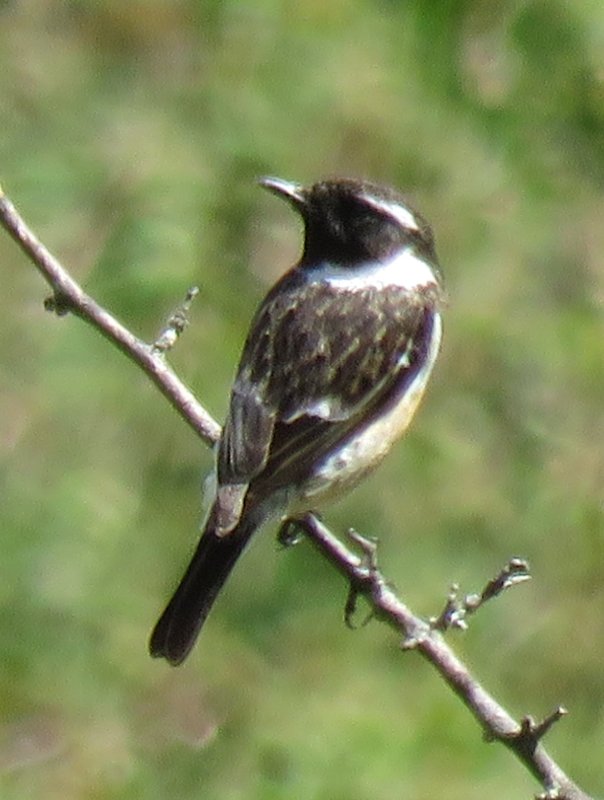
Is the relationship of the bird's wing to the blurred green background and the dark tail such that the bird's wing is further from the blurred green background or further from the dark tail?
the blurred green background

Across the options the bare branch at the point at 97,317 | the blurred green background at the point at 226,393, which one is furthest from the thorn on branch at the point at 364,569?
the blurred green background at the point at 226,393

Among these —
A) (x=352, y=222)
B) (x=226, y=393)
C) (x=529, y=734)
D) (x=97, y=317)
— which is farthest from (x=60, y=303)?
(x=226, y=393)

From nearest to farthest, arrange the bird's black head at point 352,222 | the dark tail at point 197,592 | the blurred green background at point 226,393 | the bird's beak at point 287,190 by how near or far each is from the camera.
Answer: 1. the dark tail at point 197,592
2. the bird's beak at point 287,190
3. the bird's black head at point 352,222
4. the blurred green background at point 226,393

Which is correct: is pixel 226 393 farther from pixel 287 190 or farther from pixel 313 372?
pixel 313 372

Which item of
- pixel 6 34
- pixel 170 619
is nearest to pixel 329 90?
pixel 6 34

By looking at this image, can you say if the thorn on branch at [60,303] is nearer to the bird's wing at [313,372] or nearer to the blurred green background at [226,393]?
the bird's wing at [313,372]

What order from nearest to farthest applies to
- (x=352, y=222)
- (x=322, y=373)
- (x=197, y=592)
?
(x=197, y=592) < (x=322, y=373) < (x=352, y=222)

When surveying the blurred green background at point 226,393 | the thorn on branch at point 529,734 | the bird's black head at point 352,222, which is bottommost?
the blurred green background at point 226,393
